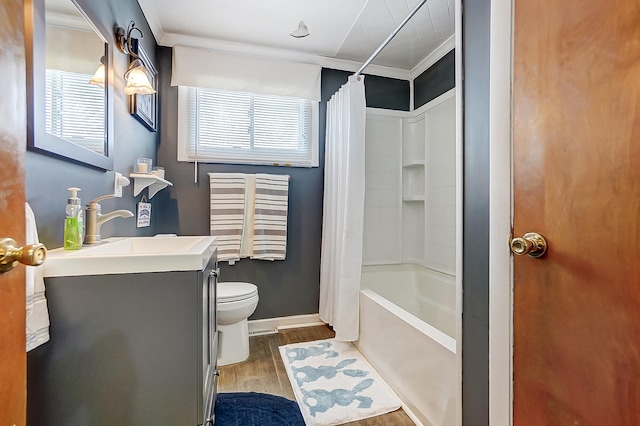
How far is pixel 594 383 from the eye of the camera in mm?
630

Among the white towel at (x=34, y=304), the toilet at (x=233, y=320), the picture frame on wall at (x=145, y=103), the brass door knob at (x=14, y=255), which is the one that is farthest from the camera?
the toilet at (x=233, y=320)

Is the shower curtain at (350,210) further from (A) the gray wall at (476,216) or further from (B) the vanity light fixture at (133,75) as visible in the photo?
(B) the vanity light fixture at (133,75)

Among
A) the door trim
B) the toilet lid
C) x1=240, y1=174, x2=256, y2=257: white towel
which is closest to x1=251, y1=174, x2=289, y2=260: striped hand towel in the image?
x1=240, y1=174, x2=256, y2=257: white towel

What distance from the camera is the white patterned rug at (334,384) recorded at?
1505 millimetres

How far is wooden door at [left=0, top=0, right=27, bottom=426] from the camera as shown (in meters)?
0.46

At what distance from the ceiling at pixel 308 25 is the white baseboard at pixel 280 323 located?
7.74ft

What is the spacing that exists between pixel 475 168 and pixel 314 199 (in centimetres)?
175

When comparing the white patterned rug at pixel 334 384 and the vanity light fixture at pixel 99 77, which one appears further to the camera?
the white patterned rug at pixel 334 384

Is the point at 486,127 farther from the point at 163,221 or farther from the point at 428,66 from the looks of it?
the point at 163,221

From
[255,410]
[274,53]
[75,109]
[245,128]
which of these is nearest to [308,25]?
[274,53]

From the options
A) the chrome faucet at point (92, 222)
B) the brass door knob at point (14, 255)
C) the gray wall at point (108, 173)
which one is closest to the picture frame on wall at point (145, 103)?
the gray wall at point (108, 173)

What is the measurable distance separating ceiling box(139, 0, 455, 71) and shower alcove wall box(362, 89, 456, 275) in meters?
0.55

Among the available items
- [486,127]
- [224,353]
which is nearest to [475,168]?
[486,127]

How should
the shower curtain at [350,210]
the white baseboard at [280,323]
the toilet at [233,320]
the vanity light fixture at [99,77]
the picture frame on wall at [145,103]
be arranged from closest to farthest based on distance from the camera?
the vanity light fixture at [99,77], the picture frame on wall at [145,103], the toilet at [233,320], the shower curtain at [350,210], the white baseboard at [280,323]
